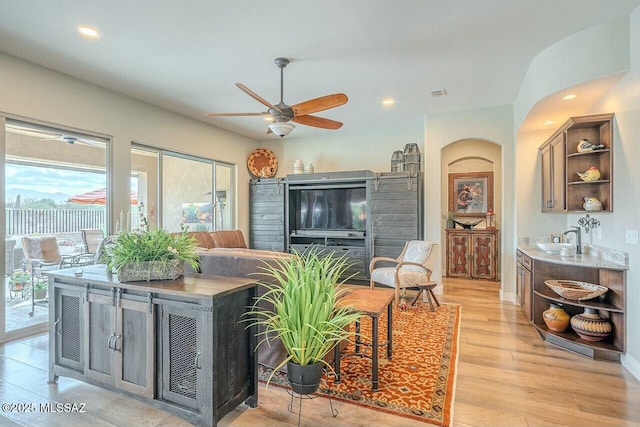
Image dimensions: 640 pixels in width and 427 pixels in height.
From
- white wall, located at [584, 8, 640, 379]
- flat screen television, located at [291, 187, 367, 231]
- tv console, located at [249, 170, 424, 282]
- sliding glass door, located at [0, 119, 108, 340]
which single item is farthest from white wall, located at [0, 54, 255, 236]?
white wall, located at [584, 8, 640, 379]

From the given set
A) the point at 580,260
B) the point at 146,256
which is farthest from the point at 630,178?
the point at 146,256

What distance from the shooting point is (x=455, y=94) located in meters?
4.58

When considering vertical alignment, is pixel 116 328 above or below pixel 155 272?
below

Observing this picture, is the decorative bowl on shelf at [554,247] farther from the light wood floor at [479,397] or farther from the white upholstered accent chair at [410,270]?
the white upholstered accent chair at [410,270]

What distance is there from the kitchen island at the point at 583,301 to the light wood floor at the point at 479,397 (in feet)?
0.44

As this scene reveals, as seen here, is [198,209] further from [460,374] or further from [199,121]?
[460,374]

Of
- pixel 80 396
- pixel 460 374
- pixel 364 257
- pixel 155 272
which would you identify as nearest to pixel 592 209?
pixel 460 374

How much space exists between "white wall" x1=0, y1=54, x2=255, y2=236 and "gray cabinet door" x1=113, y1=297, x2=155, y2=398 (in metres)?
2.55

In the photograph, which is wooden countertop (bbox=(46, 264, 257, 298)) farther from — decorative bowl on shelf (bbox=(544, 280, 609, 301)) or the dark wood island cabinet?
decorative bowl on shelf (bbox=(544, 280, 609, 301))

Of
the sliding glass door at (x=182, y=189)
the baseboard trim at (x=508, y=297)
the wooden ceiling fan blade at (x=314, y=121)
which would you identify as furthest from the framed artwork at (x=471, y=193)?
the sliding glass door at (x=182, y=189)

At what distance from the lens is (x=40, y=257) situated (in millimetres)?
3857

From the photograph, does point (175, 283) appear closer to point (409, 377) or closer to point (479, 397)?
point (409, 377)

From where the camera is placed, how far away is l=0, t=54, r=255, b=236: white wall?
3514 millimetres

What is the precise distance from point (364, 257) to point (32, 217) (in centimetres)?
476
